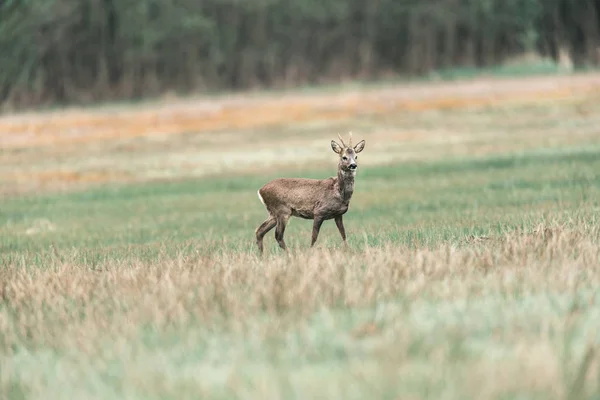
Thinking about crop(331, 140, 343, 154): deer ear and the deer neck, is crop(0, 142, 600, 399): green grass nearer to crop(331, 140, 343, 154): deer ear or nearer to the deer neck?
the deer neck

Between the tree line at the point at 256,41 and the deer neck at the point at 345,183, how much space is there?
1726 inches

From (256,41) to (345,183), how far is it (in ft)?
162

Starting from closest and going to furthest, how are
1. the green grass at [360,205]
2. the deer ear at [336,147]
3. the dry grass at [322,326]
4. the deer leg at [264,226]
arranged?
the dry grass at [322,326], the deer ear at [336,147], the deer leg at [264,226], the green grass at [360,205]

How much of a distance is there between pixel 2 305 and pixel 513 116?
122 ft

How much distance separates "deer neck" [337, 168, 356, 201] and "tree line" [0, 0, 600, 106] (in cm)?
4385

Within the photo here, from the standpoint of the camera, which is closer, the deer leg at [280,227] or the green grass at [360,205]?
the deer leg at [280,227]

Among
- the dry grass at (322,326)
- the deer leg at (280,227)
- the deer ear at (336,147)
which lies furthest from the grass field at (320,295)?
the deer ear at (336,147)

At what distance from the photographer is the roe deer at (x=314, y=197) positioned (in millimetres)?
13641

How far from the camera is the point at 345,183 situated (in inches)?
543

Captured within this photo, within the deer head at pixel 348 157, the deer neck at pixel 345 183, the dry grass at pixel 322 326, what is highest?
the deer head at pixel 348 157

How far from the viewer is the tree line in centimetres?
5697

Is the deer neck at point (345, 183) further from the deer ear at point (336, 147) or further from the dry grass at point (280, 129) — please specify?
the dry grass at point (280, 129)

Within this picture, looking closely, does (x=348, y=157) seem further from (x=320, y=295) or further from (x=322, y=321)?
(x=322, y=321)

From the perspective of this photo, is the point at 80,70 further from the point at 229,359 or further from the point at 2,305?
the point at 229,359
